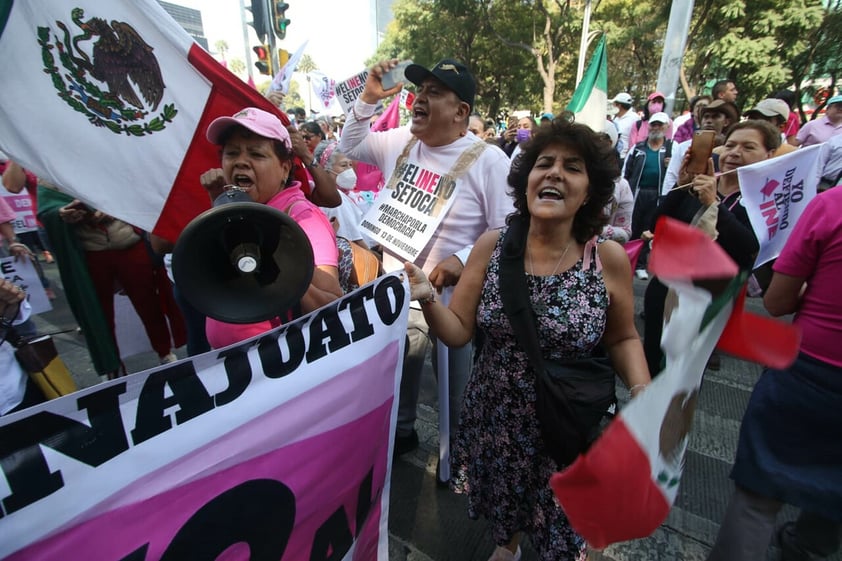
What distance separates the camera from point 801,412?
65.4 inches

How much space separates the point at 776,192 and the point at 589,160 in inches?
67.7

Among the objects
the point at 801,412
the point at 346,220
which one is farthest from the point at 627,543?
the point at 346,220

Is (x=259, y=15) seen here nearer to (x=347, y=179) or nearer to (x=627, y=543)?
(x=347, y=179)

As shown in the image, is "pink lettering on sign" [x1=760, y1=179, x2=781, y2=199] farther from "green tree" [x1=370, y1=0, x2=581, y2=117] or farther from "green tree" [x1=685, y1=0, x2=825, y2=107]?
"green tree" [x1=370, y1=0, x2=581, y2=117]

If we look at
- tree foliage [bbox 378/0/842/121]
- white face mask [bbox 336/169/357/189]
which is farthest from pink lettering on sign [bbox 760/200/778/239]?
tree foliage [bbox 378/0/842/121]

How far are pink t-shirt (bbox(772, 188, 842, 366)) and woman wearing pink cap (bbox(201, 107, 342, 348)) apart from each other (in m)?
1.67

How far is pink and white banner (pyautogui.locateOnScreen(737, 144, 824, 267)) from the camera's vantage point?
8.38 feet

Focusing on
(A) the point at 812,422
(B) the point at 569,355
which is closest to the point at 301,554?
(B) the point at 569,355

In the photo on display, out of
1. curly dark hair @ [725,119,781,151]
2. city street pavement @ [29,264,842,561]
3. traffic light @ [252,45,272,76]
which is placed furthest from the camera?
traffic light @ [252,45,272,76]

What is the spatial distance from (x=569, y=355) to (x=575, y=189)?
1.99ft

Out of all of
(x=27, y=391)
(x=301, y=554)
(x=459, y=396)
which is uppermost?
(x=27, y=391)

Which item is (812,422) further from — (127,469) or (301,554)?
(127,469)

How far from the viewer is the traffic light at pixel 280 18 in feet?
30.8

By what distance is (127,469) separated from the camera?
38.1 inches
